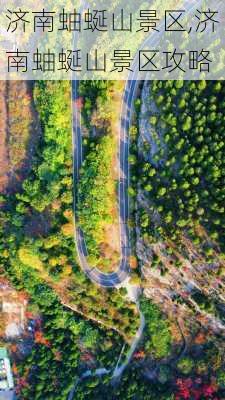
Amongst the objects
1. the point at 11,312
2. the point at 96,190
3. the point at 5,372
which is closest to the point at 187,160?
the point at 96,190

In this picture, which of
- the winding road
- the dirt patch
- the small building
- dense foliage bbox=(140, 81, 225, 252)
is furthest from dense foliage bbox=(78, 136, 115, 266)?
the small building

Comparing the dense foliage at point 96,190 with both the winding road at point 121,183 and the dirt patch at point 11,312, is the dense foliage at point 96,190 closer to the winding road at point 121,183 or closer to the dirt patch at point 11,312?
the winding road at point 121,183

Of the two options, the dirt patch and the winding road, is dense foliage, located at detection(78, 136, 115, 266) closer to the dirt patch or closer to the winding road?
the winding road

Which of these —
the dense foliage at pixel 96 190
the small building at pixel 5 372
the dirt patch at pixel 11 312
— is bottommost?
the small building at pixel 5 372

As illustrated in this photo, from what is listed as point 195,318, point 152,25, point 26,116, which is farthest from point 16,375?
point 152,25

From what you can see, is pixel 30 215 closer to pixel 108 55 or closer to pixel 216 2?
pixel 108 55

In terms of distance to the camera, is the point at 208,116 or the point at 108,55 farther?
the point at 108,55

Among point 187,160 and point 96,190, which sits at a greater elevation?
point 187,160

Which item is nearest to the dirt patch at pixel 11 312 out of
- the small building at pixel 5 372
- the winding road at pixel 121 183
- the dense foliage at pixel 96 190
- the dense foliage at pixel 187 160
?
the small building at pixel 5 372

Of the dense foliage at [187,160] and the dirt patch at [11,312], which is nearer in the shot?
the dense foliage at [187,160]

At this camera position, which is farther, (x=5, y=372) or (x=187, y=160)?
(x=5, y=372)

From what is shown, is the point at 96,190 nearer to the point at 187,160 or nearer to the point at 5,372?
the point at 187,160
